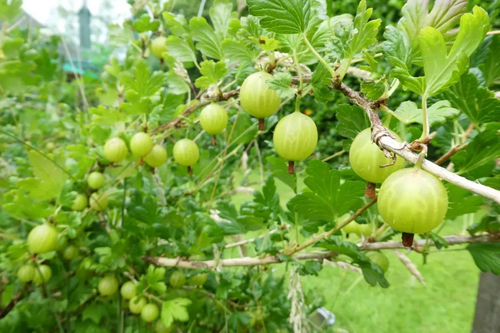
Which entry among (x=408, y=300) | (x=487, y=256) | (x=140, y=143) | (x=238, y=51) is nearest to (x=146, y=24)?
(x=140, y=143)

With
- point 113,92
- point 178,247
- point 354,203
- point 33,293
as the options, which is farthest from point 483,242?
point 33,293

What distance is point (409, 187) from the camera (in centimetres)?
25

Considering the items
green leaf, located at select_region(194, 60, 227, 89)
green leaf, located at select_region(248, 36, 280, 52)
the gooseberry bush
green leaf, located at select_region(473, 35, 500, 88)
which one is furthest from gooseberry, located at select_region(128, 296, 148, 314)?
green leaf, located at select_region(473, 35, 500, 88)

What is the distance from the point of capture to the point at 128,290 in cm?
72

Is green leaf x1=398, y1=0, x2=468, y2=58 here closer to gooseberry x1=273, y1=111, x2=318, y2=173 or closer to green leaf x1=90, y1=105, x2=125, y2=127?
gooseberry x1=273, y1=111, x2=318, y2=173

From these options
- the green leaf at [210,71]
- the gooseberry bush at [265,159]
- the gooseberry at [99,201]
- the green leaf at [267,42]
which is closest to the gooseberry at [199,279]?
the gooseberry bush at [265,159]

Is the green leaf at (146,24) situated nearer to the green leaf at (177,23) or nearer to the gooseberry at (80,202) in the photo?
the green leaf at (177,23)

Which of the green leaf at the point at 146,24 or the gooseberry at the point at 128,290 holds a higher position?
the green leaf at the point at 146,24

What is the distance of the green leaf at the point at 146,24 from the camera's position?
2.62ft

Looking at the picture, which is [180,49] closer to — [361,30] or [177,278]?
[361,30]

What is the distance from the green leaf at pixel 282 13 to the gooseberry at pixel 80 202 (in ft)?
1.92

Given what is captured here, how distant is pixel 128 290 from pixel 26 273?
20 centimetres

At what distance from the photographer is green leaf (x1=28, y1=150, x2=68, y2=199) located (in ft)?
2.25

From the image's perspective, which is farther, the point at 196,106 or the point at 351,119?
the point at 196,106
